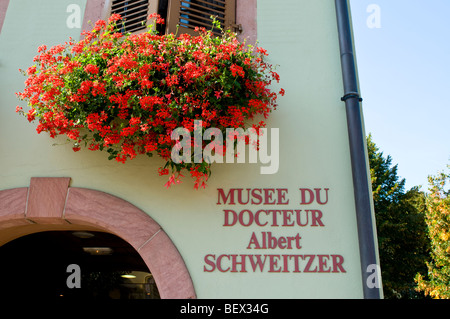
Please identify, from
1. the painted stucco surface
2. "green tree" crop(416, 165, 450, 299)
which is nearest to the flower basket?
the painted stucco surface

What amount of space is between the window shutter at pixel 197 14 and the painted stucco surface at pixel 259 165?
0.37m

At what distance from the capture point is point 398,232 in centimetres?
1716

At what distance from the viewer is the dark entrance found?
18.6ft

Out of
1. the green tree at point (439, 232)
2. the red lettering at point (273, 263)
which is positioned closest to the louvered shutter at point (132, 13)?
the red lettering at point (273, 263)

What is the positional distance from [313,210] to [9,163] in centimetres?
320

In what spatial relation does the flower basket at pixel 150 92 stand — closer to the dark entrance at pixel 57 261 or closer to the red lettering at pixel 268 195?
the red lettering at pixel 268 195

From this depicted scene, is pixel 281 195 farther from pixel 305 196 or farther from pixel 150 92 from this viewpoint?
pixel 150 92

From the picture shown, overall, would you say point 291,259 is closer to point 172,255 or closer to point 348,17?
point 172,255

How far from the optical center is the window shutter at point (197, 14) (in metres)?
4.54

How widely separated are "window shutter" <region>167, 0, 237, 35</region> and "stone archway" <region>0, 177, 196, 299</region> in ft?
6.46

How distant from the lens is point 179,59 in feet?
12.3

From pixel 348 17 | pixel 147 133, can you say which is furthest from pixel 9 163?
pixel 348 17
